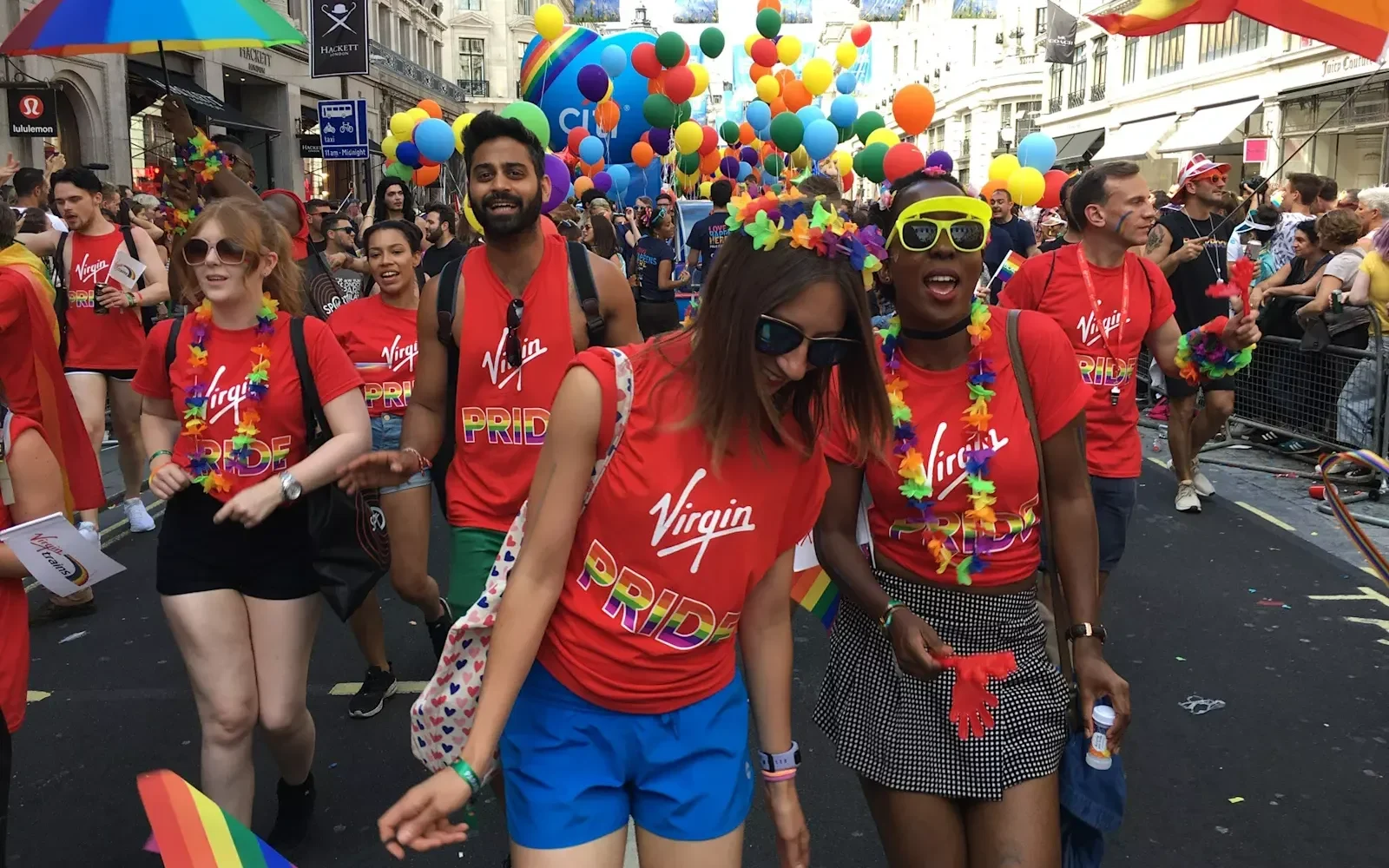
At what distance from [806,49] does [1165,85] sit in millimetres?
21082

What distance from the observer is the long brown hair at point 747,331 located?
190cm

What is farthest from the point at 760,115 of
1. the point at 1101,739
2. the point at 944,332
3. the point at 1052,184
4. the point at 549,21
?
the point at 1101,739

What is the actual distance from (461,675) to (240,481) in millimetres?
1451

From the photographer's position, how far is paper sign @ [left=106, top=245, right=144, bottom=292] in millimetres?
6922

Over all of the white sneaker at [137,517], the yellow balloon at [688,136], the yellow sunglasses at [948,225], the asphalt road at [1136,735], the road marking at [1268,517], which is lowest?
the asphalt road at [1136,735]

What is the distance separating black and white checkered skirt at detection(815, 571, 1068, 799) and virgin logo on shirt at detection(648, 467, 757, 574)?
67 cm

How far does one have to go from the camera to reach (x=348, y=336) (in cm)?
530

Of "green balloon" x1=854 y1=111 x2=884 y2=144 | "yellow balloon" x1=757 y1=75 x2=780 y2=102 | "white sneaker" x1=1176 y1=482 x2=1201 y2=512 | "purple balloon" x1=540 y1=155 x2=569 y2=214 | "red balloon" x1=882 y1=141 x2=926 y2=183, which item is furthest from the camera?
"yellow balloon" x1=757 y1=75 x2=780 y2=102

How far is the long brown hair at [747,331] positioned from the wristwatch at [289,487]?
1518 mm

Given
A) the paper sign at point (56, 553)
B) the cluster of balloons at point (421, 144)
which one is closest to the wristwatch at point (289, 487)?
the paper sign at point (56, 553)

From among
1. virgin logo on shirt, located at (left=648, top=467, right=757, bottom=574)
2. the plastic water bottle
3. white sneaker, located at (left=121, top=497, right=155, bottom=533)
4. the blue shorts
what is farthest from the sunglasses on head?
white sneaker, located at (left=121, top=497, right=155, bottom=533)

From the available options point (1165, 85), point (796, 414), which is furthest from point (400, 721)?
point (1165, 85)

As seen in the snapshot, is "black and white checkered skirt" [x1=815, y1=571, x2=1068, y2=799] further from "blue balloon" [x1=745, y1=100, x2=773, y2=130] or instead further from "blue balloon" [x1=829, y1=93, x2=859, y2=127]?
"blue balloon" [x1=745, y1=100, x2=773, y2=130]

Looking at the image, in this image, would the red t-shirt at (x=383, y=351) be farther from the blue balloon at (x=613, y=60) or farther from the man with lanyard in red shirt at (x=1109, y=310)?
the blue balloon at (x=613, y=60)
